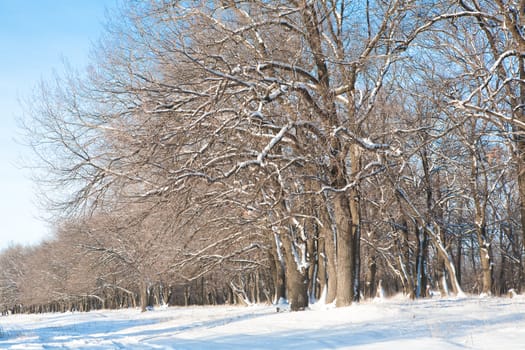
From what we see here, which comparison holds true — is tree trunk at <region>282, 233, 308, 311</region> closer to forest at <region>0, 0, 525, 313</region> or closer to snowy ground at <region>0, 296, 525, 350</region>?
forest at <region>0, 0, 525, 313</region>

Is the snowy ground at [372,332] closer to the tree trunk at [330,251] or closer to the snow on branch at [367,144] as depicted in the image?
the tree trunk at [330,251]

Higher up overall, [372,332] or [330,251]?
[330,251]

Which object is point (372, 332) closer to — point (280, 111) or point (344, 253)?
point (344, 253)

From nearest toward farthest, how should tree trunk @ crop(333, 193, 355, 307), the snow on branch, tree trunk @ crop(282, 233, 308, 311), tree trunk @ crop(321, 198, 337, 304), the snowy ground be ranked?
the snowy ground < the snow on branch < tree trunk @ crop(333, 193, 355, 307) < tree trunk @ crop(321, 198, 337, 304) < tree trunk @ crop(282, 233, 308, 311)

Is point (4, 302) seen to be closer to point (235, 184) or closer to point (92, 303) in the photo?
point (92, 303)

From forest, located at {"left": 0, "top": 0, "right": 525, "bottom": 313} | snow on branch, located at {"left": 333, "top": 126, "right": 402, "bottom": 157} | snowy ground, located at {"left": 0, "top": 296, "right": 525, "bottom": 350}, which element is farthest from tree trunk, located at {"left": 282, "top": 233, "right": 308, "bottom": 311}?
snow on branch, located at {"left": 333, "top": 126, "right": 402, "bottom": 157}

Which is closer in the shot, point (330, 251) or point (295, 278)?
point (330, 251)

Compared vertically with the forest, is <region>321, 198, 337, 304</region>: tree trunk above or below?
below

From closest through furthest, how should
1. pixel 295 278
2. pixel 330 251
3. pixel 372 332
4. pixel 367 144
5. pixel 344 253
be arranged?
pixel 372 332 < pixel 367 144 < pixel 344 253 < pixel 330 251 < pixel 295 278

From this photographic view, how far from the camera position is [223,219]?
67.1 feet

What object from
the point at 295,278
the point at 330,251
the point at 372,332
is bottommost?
the point at 372,332

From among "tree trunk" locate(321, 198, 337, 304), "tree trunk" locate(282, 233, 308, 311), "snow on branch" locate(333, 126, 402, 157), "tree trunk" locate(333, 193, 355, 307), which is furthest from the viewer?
"tree trunk" locate(282, 233, 308, 311)

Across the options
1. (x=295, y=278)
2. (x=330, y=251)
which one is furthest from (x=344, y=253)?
(x=295, y=278)

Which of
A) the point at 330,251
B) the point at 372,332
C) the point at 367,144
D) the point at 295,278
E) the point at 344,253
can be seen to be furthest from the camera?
the point at 295,278
